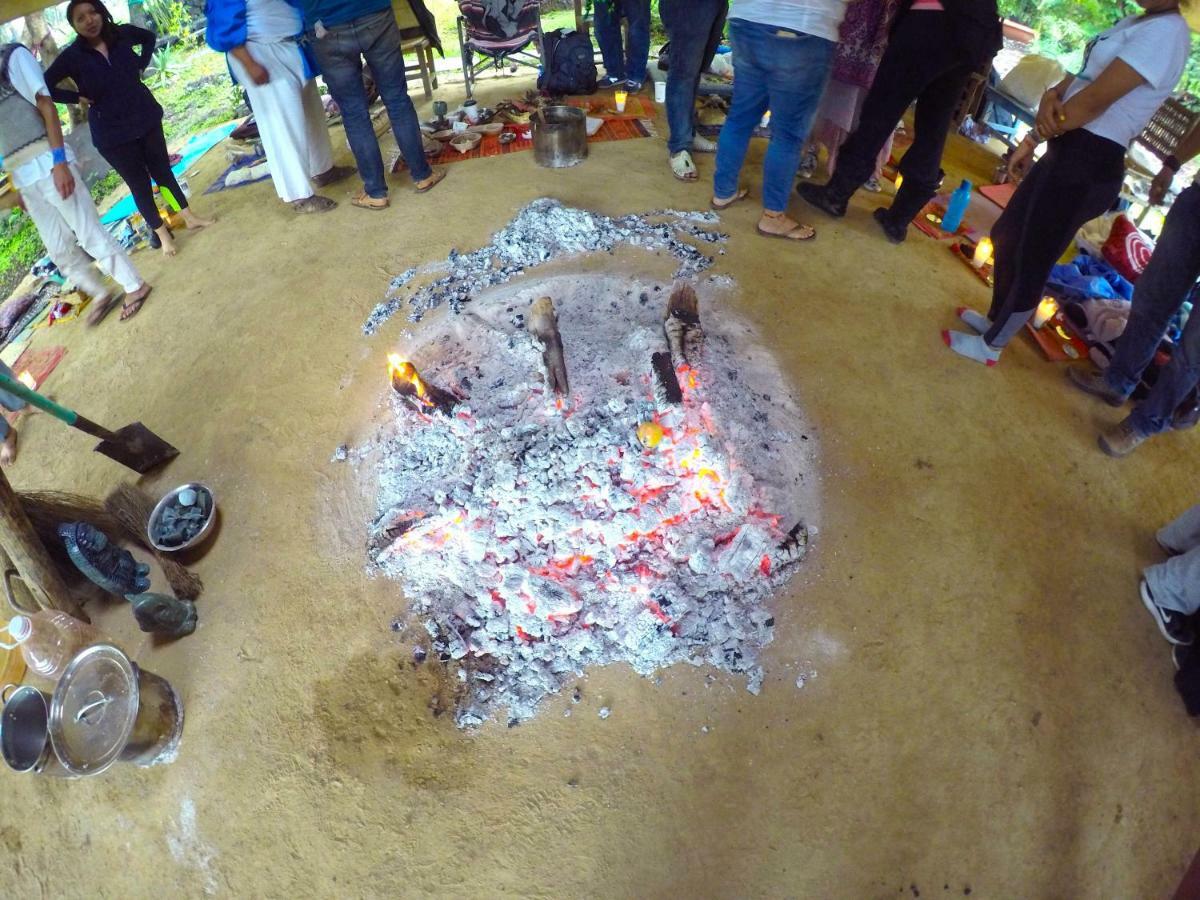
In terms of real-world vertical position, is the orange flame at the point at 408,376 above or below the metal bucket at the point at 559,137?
below

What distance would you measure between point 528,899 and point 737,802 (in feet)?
2.55

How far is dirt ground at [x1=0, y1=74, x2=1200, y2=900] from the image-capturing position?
2.14 metres

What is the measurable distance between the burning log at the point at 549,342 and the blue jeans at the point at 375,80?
7.76ft

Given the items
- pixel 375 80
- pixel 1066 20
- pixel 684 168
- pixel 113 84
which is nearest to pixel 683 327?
pixel 684 168

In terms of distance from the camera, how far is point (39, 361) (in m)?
4.55

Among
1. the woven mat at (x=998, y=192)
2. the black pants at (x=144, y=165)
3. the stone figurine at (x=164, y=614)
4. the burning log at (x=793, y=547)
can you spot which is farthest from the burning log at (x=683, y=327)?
the black pants at (x=144, y=165)

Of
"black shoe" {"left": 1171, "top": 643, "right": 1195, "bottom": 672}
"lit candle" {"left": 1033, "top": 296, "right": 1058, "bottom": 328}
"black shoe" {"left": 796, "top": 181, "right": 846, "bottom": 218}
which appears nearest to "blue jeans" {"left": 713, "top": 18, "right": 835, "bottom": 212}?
"black shoe" {"left": 796, "top": 181, "right": 846, "bottom": 218}

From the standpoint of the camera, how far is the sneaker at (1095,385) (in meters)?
3.31

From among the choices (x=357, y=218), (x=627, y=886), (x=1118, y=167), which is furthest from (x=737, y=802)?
(x=357, y=218)

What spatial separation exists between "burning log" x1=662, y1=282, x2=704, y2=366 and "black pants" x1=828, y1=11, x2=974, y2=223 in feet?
5.76

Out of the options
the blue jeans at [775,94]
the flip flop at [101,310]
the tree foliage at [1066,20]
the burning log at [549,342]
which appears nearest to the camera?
the burning log at [549,342]

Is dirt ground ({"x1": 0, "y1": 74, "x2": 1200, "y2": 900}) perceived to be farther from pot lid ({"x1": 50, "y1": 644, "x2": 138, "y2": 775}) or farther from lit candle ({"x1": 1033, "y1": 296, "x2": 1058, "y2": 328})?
lit candle ({"x1": 1033, "y1": 296, "x2": 1058, "y2": 328})

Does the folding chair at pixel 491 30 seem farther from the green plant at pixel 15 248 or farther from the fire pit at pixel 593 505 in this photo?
the green plant at pixel 15 248

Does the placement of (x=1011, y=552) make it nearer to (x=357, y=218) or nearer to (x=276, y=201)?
(x=357, y=218)
